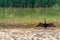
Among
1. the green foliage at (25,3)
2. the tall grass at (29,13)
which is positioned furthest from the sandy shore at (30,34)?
the green foliage at (25,3)

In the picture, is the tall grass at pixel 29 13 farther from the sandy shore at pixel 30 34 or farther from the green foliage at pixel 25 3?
the sandy shore at pixel 30 34

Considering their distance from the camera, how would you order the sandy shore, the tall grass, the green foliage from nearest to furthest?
the sandy shore, the tall grass, the green foliage

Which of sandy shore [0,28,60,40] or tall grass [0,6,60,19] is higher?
tall grass [0,6,60,19]

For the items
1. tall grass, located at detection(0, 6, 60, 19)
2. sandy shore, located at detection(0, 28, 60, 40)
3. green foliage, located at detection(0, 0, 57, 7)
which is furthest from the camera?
green foliage, located at detection(0, 0, 57, 7)

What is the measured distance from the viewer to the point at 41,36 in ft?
9.23

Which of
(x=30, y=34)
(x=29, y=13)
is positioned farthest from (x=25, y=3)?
(x=30, y=34)

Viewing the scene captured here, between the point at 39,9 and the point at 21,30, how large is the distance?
37 cm

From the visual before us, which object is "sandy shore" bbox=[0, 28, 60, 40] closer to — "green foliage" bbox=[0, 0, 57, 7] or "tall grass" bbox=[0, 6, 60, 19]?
"tall grass" bbox=[0, 6, 60, 19]

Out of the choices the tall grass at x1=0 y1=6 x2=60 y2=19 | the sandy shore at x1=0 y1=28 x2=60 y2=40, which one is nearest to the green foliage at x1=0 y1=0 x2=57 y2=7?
the tall grass at x1=0 y1=6 x2=60 y2=19

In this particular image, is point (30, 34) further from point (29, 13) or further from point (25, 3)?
point (25, 3)

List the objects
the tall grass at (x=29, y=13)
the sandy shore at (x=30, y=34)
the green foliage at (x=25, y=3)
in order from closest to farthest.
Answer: the sandy shore at (x=30, y=34) < the tall grass at (x=29, y=13) < the green foliage at (x=25, y=3)

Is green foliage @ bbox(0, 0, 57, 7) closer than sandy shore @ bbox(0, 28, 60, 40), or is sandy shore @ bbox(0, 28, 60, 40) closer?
sandy shore @ bbox(0, 28, 60, 40)

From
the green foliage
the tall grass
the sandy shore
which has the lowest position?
the sandy shore

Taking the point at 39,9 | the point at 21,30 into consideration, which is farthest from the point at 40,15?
the point at 21,30
